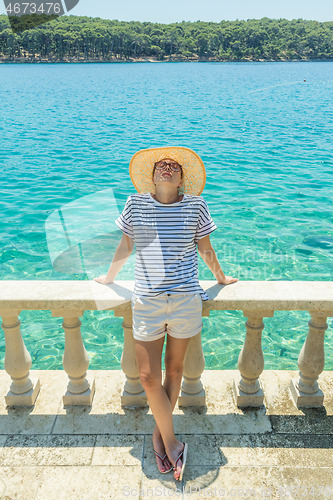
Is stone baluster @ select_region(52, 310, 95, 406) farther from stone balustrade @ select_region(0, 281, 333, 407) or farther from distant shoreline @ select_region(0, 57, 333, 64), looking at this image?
distant shoreline @ select_region(0, 57, 333, 64)

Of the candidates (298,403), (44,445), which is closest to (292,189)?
(298,403)

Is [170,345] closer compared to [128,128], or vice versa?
[170,345]

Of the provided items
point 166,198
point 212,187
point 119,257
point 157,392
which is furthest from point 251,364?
point 212,187

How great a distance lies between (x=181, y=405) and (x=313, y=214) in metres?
9.57

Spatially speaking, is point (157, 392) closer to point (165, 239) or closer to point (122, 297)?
point (122, 297)

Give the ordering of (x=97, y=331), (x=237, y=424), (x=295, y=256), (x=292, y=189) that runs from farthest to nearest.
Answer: (x=292, y=189) → (x=295, y=256) → (x=97, y=331) → (x=237, y=424)

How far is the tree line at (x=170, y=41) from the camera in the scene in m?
120

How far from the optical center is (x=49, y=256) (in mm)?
9523

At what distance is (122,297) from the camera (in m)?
2.80

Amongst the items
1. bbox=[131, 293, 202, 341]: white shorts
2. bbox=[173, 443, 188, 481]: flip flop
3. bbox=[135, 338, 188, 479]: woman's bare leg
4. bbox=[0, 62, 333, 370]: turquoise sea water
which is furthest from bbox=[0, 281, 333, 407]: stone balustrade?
bbox=[0, 62, 333, 370]: turquoise sea water

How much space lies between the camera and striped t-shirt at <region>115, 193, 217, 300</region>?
2.74 meters

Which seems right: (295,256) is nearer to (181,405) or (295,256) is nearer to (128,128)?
(181,405)

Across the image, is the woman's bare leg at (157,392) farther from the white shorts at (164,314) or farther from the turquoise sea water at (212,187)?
the turquoise sea water at (212,187)

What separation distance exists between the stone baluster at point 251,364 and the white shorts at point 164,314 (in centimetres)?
43
